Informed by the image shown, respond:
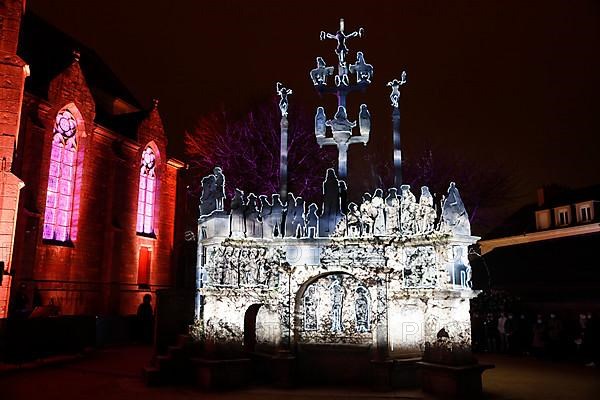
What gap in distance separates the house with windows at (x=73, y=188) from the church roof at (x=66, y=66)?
0.32ft

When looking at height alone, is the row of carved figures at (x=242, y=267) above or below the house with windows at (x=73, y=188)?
below

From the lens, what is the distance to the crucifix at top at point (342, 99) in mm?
12969

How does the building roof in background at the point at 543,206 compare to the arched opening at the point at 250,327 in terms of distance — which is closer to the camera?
the arched opening at the point at 250,327

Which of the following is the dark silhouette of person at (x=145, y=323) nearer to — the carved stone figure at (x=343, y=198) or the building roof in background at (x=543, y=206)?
the carved stone figure at (x=343, y=198)

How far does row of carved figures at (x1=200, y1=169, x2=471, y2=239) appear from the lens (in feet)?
37.6

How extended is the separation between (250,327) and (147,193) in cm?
1917

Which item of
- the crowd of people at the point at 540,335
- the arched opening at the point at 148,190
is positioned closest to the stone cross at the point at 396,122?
the crowd of people at the point at 540,335

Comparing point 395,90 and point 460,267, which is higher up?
point 395,90

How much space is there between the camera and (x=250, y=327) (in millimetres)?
12422

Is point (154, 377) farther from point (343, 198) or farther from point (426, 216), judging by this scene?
point (426, 216)

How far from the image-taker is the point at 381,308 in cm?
1109

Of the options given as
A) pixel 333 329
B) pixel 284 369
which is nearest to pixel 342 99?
pixel 333 329

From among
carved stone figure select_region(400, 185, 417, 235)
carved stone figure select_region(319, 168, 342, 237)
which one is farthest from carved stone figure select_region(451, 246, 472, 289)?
carved stone figure select_region(319, 168, 342, 237)

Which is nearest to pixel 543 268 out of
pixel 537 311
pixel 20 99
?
pixel 537 311
